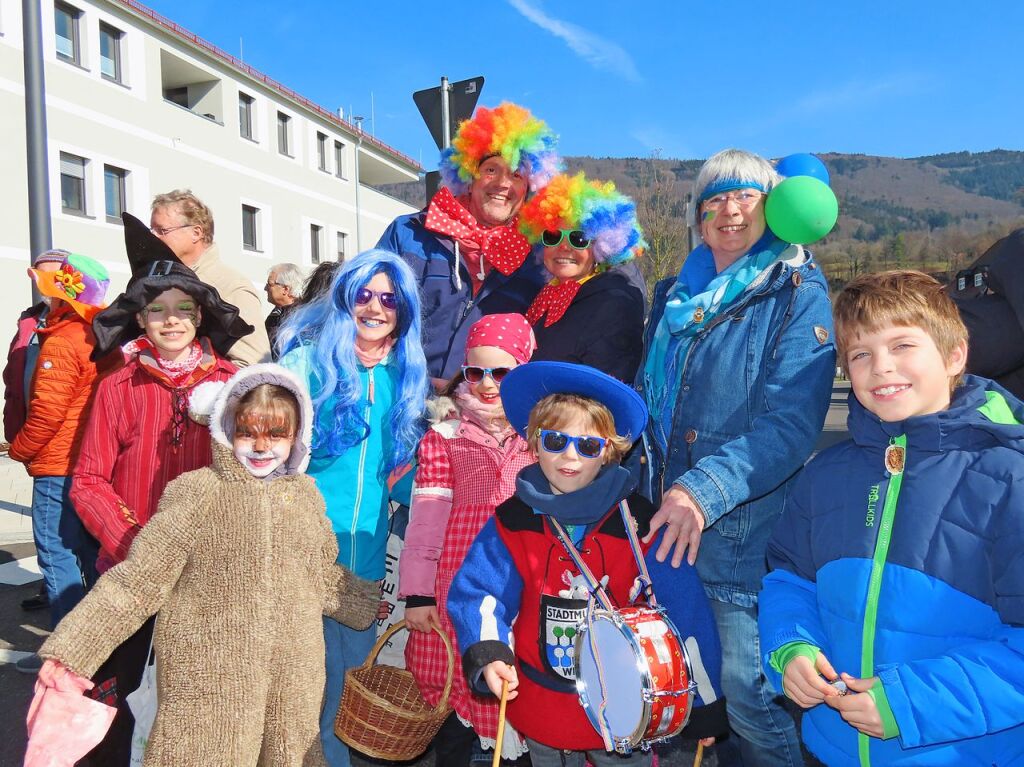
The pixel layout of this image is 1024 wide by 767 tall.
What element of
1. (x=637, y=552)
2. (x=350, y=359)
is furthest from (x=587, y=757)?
(x=350, y=359)

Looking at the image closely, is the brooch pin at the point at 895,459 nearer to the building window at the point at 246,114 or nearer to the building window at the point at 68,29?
the building window at the point at 68,29

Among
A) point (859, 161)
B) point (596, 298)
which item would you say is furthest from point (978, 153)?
point (596, 298)

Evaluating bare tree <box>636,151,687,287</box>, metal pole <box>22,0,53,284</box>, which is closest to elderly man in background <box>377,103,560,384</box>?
metal pole <box>22,0,53,284</box>

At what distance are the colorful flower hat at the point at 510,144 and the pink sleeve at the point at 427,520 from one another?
1.64 m

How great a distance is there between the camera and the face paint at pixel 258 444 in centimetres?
254

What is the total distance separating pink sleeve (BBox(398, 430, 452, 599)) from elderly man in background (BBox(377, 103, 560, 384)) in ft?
2.06

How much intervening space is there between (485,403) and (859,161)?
208m

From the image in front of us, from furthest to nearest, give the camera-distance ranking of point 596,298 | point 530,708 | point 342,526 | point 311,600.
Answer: point 596,298 → point 342,526 → point 311,600 → point 530,708


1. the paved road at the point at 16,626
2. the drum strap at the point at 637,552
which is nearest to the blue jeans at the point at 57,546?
the paved road at the point at 16,626

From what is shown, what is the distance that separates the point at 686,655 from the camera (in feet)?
6.58

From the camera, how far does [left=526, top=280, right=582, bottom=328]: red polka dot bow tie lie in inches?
131

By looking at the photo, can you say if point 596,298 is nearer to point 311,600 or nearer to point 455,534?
point 455,534

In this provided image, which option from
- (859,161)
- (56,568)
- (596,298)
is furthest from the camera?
(859,161)

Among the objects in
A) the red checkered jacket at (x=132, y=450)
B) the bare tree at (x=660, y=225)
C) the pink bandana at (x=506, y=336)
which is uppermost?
the bare tree at (x=660, y=225)
